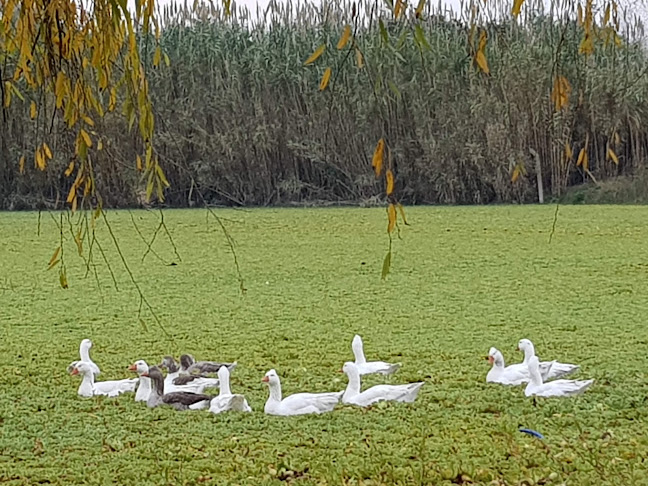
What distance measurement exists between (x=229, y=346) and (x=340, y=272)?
2187 mm

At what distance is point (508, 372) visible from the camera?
3.00 meters

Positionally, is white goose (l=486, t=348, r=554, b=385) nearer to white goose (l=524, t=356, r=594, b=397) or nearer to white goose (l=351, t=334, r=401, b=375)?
white goose (l=524, t=356, r=594, b=397)

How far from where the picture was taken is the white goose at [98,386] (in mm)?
2977

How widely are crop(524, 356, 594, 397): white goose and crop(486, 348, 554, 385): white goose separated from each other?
0.11 meters

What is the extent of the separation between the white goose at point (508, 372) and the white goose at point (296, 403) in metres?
0.57

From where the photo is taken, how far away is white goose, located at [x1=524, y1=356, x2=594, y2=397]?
9.16 feet

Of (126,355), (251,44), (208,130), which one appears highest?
(251,44)

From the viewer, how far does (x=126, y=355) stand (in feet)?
12.0

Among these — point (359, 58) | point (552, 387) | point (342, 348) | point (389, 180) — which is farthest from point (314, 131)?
point (389, 180)

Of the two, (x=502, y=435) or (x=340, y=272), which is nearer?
→ (x=502, y=435)

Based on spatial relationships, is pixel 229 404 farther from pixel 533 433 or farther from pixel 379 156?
pixel 379 156

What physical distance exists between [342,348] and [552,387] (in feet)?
3.55

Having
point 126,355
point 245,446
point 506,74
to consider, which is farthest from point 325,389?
point 506,74

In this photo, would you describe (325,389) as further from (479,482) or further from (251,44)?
(251,44)
